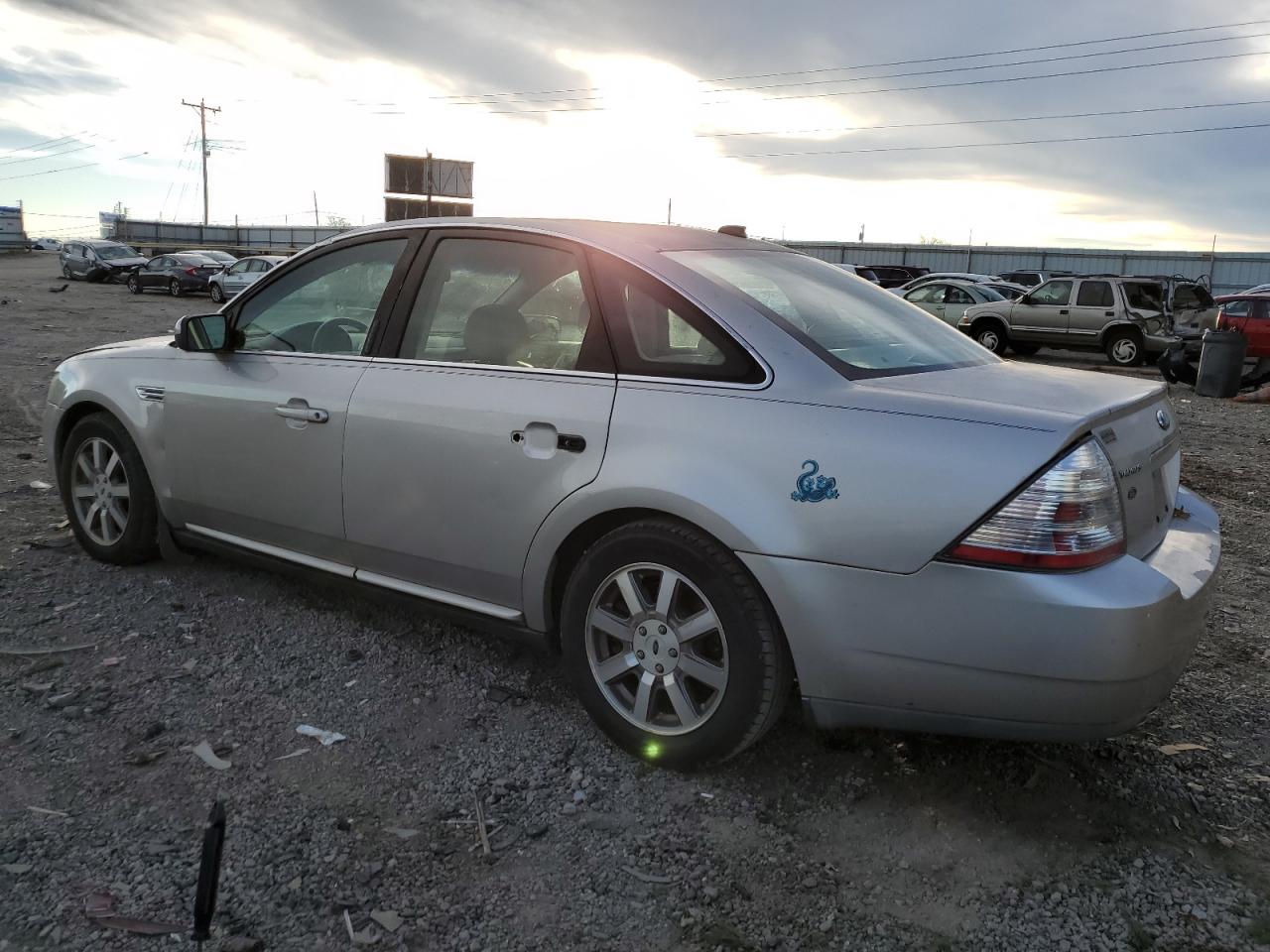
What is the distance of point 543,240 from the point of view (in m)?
3.35

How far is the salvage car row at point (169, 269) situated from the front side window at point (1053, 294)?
60.1 feet

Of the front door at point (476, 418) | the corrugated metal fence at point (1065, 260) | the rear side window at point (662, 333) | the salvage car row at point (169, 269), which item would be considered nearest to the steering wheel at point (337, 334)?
the front door at point (476, 418)

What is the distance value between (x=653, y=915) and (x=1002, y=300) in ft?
65.1

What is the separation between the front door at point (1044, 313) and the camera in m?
19.1

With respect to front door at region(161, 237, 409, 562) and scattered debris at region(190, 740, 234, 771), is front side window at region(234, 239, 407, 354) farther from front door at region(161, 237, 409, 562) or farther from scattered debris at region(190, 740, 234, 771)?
scattered debris at region(190, 740, 234, 771)

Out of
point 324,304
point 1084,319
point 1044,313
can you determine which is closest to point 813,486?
A: point 324,304

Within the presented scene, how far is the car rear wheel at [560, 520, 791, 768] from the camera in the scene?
8.86ft

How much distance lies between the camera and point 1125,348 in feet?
60.5

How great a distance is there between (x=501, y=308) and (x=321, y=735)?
5.00 ft

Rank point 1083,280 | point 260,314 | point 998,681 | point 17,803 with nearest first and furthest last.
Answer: point 998,681 → point 17,803 → point 260,314 → point 1083,280

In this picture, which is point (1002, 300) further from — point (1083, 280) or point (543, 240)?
point (543, 240)

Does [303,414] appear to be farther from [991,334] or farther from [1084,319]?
[991,334]

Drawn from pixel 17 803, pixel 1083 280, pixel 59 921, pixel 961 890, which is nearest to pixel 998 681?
pixel 961 890

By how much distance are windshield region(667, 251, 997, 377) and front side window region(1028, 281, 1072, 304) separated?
56.1 ft
